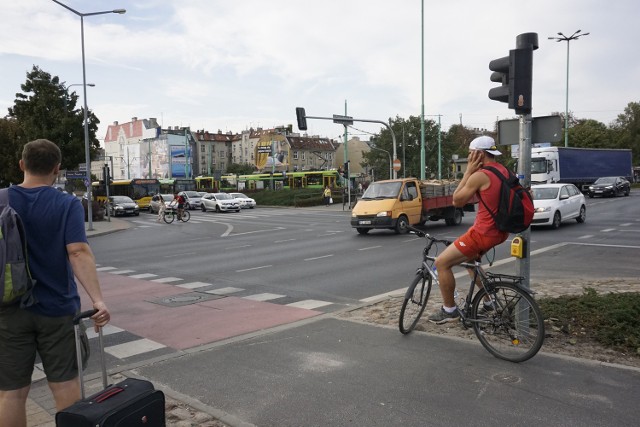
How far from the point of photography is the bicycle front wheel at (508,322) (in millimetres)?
4531

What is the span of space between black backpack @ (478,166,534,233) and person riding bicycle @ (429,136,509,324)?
4 centimetres

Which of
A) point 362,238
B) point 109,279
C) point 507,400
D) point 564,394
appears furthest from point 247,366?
point 362,238

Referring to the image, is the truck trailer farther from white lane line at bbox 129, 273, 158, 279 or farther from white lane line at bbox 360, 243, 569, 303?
white lane line at bbox 129, 273, 158, 279

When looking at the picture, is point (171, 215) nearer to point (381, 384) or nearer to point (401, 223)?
point (401, 223)

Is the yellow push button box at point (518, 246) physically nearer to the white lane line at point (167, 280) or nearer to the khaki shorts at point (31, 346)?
the khaki shorts at point (31, 346)

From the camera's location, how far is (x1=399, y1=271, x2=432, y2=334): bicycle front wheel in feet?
18.5

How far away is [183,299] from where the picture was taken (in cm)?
847

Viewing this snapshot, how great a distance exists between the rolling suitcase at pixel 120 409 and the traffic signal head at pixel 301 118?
26939mm

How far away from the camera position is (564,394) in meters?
3.91

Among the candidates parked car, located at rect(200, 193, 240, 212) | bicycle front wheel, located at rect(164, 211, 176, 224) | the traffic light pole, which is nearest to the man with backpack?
the traffic light pole

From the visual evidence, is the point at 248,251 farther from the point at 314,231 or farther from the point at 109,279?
the point at 314,231

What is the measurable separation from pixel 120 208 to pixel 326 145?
9124cm

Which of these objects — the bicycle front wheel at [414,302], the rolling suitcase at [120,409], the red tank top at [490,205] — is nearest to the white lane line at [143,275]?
the bicycle front wheel at [414,302]

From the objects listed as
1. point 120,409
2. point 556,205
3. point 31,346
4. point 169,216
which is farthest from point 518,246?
point 169,216
